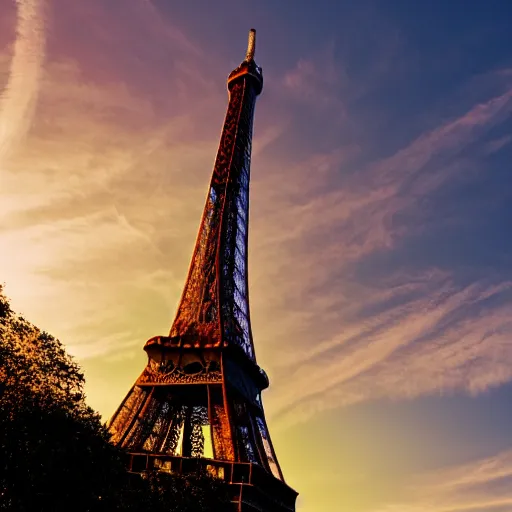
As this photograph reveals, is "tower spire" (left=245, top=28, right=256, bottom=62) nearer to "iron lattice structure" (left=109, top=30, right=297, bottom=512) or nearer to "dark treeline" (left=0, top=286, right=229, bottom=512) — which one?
"iron lattice structure" (left=109, top=30, right=297, bottom=512)

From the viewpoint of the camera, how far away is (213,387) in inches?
2159

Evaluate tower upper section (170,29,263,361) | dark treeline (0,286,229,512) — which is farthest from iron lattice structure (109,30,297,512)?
dark treeline (0,286,229,512)

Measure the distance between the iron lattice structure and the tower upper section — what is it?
147 mm

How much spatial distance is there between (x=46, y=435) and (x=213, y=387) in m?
32.9

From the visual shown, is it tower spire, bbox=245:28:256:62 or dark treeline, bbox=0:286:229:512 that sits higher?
tower spire, bbox=245:28:256:62

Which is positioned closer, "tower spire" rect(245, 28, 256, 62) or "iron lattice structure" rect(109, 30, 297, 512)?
"iron lattice structure" rect(109, 30, 297, 512)

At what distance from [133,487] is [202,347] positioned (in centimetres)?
2249

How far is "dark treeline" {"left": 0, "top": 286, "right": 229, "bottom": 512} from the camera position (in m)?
21.7

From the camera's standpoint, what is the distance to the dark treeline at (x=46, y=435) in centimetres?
2170

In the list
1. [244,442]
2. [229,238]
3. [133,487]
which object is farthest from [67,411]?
[229,238]

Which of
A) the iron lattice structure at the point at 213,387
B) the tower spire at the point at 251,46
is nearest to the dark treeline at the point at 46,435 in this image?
the iron lattice structure at the point at 213,387

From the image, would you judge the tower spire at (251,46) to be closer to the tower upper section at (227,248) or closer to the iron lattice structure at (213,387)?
the tower upper section at (227,248)

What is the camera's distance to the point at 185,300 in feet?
208

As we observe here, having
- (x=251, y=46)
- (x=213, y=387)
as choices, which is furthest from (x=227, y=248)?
(x=251, y=46)
